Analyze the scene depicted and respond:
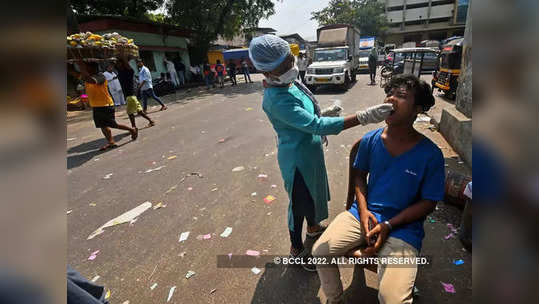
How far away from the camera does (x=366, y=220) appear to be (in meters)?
2.04

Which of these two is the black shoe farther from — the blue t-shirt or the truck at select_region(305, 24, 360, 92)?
the truck at select_region(305, 24, 360, 92)

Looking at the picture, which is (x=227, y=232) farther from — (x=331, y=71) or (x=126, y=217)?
(x=331, y=71)

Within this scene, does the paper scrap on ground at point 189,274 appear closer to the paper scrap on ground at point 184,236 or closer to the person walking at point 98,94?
the paper scrap on ground at point 184,236

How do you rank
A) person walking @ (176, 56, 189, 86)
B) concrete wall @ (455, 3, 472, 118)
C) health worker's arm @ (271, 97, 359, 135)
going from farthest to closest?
person walking @ (176, 56, 189, 86), concrete wall @ (455, 3, 472, 118), health worker's arm @ (271, 97, 359, 135)

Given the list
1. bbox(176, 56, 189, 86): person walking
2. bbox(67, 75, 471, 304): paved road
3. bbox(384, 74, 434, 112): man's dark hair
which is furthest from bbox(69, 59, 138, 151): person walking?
bbox(176, 56, 189, 86): person walking

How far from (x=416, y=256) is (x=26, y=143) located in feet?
6.89

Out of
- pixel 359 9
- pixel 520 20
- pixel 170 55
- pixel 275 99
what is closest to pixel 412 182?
pixel 275 99

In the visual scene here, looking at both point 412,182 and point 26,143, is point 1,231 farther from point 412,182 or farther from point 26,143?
point 412,182

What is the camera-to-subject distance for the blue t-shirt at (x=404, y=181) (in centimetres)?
192

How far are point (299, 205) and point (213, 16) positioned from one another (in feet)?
65.7

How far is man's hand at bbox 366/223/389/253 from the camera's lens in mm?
1896

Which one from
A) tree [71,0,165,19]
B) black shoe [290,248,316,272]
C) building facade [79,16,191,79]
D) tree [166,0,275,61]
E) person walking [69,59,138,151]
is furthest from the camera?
tree [71,0,165,19]

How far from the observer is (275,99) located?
207cm

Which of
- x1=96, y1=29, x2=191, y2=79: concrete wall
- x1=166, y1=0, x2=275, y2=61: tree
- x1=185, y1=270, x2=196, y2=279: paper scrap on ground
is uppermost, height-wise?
x1=166, y1=0, x2=275, y2=61: tree
